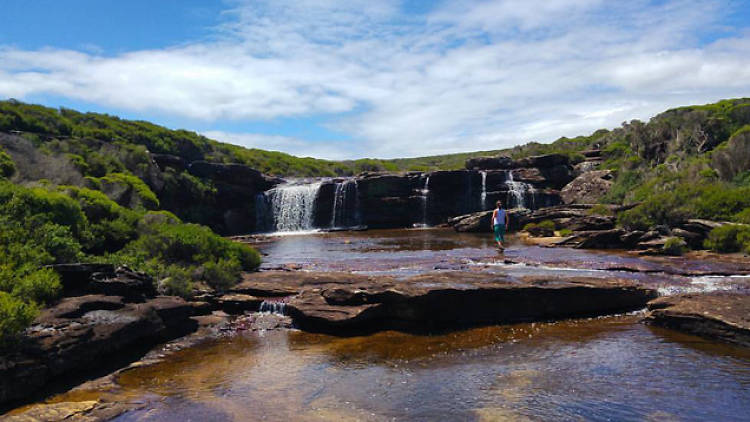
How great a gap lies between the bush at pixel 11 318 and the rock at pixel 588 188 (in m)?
41.7

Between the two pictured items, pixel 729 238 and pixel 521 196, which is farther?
pixel 521 196

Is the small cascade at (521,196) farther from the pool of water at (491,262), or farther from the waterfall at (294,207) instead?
the waterfall at (294,207)

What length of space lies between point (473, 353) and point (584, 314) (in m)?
4.13

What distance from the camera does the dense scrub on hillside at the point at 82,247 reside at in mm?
9359

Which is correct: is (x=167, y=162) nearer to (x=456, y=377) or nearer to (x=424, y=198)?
(x=424, y=198)

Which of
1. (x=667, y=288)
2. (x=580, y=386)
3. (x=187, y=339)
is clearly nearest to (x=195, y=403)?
(x=187, y=339)

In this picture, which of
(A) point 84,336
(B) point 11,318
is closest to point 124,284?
(A) point 84,336

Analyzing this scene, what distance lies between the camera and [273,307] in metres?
13.0

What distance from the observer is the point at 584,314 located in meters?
11.8

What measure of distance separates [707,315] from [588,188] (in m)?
37.0

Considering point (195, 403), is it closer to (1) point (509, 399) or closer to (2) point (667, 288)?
(1) point (509, 399)

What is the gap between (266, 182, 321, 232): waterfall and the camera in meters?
48.6

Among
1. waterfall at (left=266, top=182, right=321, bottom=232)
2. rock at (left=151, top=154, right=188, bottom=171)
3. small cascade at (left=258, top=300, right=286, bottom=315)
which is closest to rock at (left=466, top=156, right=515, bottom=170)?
waterfall at (left=266, top=182, right=321, bottom=232)

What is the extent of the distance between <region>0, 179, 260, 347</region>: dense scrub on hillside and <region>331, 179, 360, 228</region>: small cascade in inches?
1180
